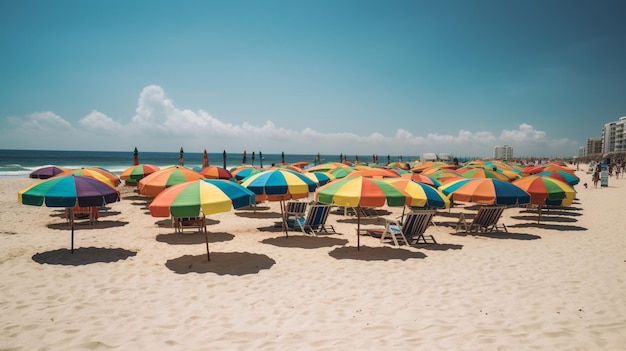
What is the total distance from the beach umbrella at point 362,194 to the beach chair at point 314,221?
230cm

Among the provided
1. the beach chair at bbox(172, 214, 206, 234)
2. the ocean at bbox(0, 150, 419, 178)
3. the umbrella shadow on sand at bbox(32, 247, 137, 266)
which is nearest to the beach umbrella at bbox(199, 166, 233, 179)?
the beach chair at bbox(172, 214, 206, 234)

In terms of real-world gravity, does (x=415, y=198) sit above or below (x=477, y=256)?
above

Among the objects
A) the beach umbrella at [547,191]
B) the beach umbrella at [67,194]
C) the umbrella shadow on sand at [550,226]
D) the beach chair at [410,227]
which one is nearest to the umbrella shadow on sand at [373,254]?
the beach chair at [410,227]

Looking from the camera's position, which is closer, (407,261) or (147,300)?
(147,300)

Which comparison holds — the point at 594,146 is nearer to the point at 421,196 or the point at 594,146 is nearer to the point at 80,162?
the point at 421,196

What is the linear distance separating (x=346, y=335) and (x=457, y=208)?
1335cm

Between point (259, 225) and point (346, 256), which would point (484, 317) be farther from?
point (259, 225)

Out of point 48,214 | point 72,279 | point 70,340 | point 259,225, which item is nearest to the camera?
point 70,340

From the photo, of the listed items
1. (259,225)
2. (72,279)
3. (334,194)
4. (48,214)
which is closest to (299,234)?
(259,225)

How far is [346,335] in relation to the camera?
415 cm

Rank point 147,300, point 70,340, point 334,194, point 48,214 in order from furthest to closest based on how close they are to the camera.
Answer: point 48,214 → point 334,194 → point 147,300 → point 70,340

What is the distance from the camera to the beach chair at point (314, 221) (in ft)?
31.6

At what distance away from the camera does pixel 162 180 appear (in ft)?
27.7

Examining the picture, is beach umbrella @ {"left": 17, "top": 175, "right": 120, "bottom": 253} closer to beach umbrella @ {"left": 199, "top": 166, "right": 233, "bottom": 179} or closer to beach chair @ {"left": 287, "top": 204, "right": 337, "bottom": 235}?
beach chair @ {"left": 287, "top": 204, "right": 337, "bottom": 235}
